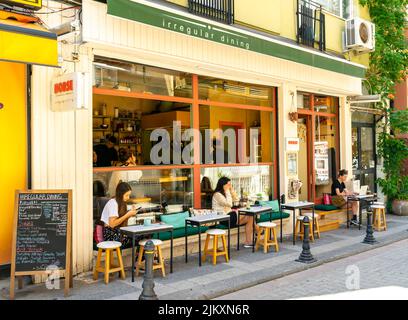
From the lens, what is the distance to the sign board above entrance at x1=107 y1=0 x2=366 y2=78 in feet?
21.1

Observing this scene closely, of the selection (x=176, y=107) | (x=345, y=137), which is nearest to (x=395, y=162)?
(x=345, y=137)

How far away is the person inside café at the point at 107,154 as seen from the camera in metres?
7.71

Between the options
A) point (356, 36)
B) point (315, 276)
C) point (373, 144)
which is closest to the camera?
point (315, 276)

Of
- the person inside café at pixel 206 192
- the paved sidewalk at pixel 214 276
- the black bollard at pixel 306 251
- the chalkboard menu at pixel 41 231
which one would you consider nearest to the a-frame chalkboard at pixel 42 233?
the chalkboard menu at pixel 41 231

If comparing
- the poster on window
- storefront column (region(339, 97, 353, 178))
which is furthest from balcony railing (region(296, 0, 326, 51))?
the poster on window

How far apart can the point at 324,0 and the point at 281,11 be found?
8.43ft

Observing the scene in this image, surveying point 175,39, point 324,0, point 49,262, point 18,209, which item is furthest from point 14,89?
point 324,0

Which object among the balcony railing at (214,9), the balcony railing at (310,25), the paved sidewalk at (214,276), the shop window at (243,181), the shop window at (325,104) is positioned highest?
the balcony railing at (310,25)

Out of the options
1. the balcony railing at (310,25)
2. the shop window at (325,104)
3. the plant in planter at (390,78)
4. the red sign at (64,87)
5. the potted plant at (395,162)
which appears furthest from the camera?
the potted plant at (395,162)

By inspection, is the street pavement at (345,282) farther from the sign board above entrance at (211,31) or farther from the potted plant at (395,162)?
the potted plant at (395,162)

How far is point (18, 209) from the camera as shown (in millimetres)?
5855

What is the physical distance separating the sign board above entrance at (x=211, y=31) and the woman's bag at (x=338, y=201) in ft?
11.8

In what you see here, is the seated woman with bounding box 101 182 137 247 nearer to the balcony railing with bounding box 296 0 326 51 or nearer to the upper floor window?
the balcony railing with bounding box 296 0 326 51
